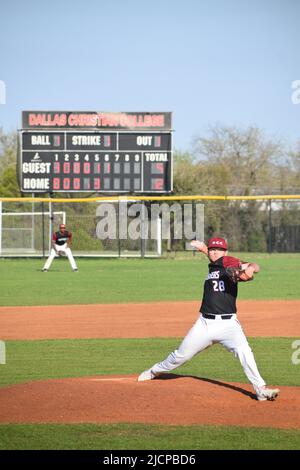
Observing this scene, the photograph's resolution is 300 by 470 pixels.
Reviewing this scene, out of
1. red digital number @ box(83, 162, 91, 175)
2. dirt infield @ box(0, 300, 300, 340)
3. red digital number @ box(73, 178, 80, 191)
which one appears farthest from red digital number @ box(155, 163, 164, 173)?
dirt infield @ box(0, 300, 300, 340)

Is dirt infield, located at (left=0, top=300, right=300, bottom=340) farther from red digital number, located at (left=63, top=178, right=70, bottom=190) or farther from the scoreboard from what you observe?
red digital number, located at (left=63, top=178, right=70, bottom=190)

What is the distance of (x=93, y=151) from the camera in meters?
32.6

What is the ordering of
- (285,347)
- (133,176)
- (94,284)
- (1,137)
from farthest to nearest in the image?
(1,137) → (133,176) → (94,284) → (285,347)

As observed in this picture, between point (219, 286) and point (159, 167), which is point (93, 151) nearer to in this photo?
point (159, 167)

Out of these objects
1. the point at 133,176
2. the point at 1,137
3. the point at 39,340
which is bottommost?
the point at 39,340

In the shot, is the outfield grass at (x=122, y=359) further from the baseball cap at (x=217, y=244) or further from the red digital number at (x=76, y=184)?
the red digital number at (x=76, y=184)

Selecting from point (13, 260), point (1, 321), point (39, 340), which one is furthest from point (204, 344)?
point (13, 260)

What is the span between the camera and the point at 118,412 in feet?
25.1

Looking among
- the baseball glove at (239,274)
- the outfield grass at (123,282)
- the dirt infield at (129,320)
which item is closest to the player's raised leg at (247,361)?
the baseball glove at (239,274)

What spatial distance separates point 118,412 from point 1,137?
5965 cm

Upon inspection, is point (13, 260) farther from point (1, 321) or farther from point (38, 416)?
point (38, 416)

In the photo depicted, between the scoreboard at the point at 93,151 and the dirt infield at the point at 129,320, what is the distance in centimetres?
1487

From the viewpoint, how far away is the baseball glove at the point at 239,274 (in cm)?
795
